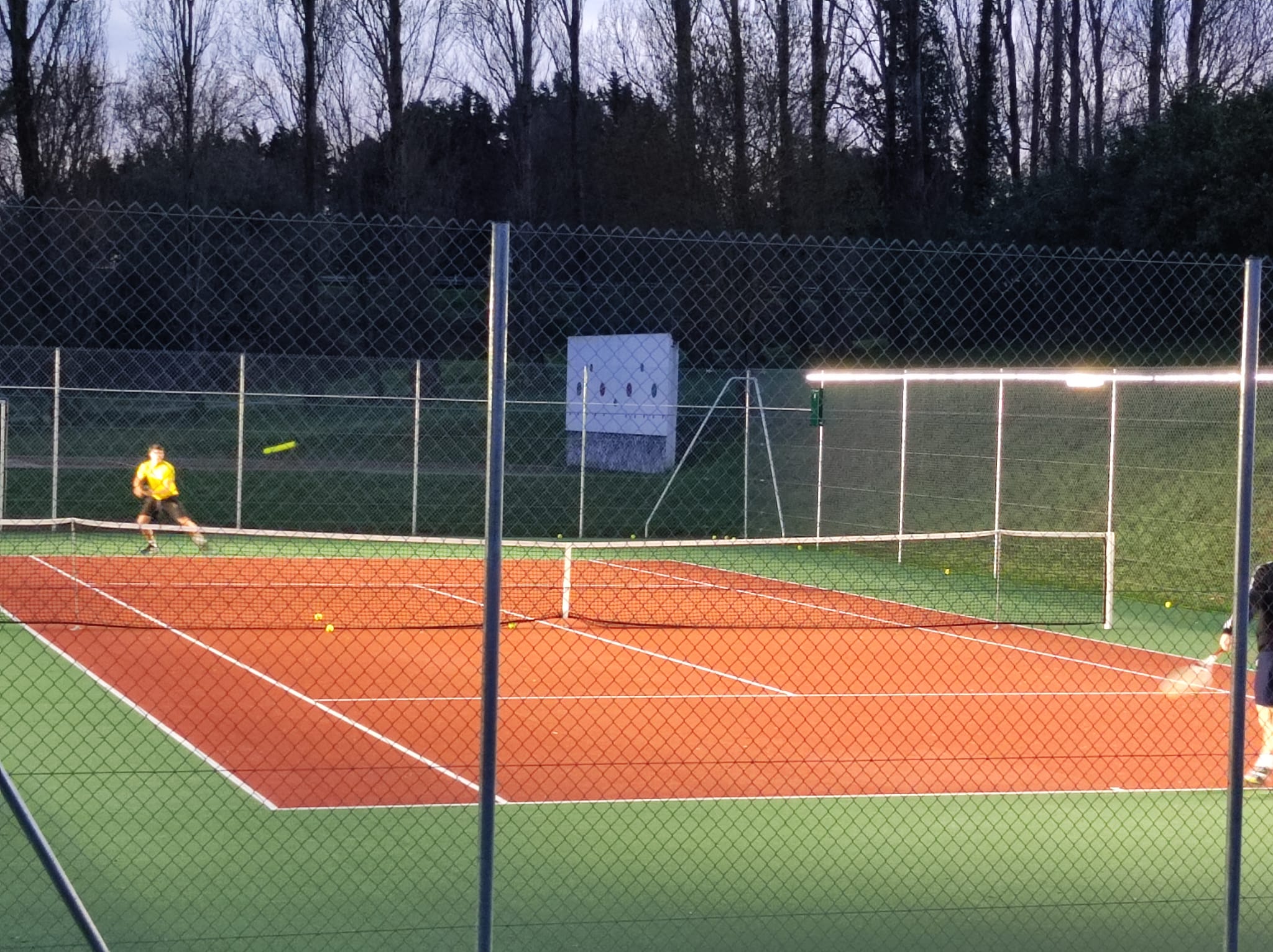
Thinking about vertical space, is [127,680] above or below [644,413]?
below

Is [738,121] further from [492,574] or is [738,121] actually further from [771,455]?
[492,574]

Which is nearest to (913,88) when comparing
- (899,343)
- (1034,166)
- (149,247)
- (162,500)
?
(1034,166)

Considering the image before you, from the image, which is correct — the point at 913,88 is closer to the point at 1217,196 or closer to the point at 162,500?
the point at 1217,196

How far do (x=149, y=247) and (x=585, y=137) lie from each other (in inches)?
653

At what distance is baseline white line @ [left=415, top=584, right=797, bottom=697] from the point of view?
12500 mm

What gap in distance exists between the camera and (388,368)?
26469mm

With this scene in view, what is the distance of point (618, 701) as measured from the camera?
11672 millimetres

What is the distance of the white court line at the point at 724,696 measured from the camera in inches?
455

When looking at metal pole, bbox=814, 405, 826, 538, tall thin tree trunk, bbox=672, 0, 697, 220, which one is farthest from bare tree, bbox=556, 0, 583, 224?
metal pole, bbox=814, 405, 826, 538

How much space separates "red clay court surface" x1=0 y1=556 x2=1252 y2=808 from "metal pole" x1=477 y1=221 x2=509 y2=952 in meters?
3.91

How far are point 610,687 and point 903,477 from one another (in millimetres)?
9976

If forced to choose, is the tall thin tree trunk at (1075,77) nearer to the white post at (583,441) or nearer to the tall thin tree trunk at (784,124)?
the tall thin tree trunk at (784,124)

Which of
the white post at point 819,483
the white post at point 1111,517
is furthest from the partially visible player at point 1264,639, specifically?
the white post at point 819,483

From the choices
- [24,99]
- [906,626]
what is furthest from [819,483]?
[24,99]
